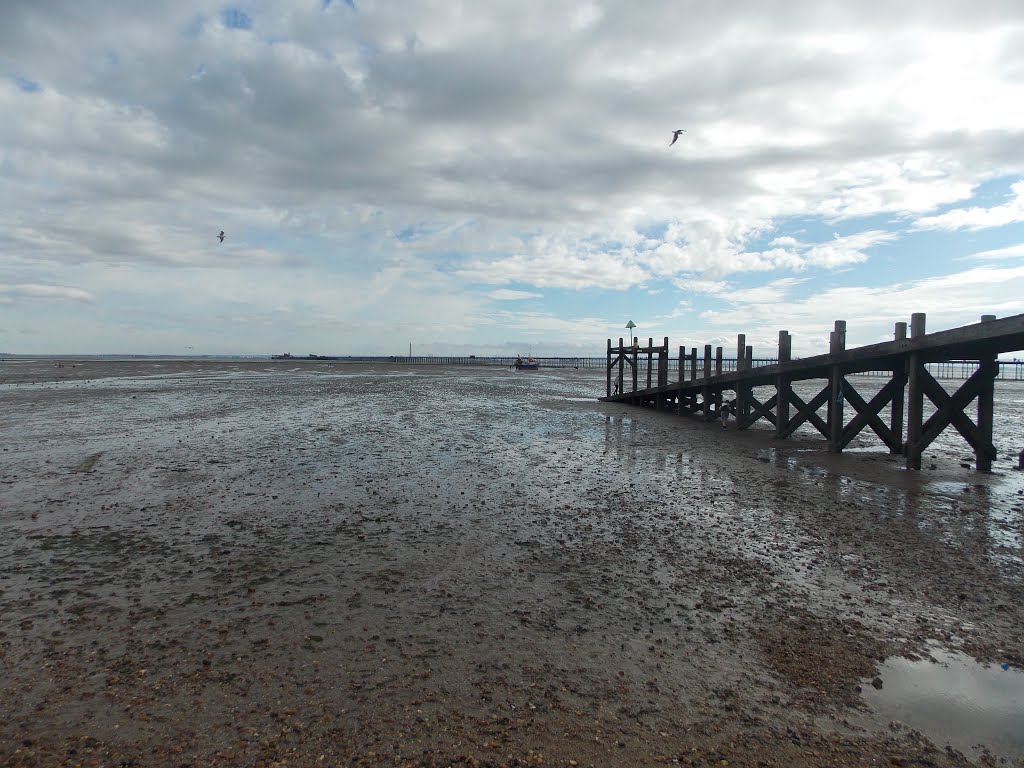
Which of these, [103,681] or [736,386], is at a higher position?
[736,386]

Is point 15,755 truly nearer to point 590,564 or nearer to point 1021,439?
point 590,564

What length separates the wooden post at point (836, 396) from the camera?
45.4ft

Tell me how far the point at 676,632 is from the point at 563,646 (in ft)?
3.17

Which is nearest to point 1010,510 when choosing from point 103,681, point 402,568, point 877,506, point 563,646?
point 877,506

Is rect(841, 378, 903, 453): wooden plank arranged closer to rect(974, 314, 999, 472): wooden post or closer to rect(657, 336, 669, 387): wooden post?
rect(974, 314, 999, 472): wooden post

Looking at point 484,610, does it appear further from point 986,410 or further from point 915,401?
point 986,410

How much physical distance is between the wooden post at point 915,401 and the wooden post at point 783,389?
4220 mm

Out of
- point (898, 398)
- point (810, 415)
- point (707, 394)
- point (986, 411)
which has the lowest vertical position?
point (810, 415)

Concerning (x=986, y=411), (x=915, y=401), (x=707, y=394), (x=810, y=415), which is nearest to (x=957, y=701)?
(x=915, y=401)

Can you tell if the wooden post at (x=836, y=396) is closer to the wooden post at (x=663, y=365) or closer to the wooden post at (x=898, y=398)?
the wooden post at (x=898, y=398)

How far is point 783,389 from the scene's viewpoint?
16547 millimetres

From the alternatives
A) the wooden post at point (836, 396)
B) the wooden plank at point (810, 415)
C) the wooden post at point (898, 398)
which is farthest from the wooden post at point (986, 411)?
the wooden plank at point (810, 415)

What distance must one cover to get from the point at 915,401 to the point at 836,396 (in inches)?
87.1

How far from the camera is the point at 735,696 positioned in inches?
149
